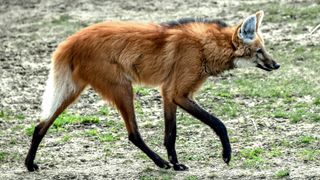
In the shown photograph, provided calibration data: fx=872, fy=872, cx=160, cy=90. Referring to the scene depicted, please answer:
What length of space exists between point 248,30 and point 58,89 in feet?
4.91

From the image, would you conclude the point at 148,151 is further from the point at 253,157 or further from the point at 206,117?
the point at 253,157

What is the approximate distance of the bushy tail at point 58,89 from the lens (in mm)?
6473

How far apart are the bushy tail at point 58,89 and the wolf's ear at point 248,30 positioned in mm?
1304

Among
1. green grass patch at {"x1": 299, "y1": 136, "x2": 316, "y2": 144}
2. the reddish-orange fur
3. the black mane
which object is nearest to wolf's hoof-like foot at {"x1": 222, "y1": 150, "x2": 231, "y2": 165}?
the reddish-orange fur

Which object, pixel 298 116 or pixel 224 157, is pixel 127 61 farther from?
pixel 298 116

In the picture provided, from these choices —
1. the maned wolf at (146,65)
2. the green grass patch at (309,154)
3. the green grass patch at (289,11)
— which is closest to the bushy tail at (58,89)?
the maned wolf at (146,65)

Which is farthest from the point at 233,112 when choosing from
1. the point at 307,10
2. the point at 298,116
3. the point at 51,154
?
the point at 307,10

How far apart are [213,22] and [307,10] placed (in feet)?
15.5

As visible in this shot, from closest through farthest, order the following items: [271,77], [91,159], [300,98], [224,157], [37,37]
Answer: [224,157]
[91,159]
[300,98]
[271,77]
[37,37]

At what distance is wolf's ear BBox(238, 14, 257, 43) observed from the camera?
21.5 feet


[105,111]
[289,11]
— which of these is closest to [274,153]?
[105,111]

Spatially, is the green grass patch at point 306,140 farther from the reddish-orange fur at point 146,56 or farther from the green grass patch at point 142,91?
the green grass patch at point 142,91

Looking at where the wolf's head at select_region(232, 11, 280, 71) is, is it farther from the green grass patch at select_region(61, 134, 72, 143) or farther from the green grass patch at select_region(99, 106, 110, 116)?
the green grass patch at select_region(99, 106, 110, 116)

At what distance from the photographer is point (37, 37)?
11023 mm
